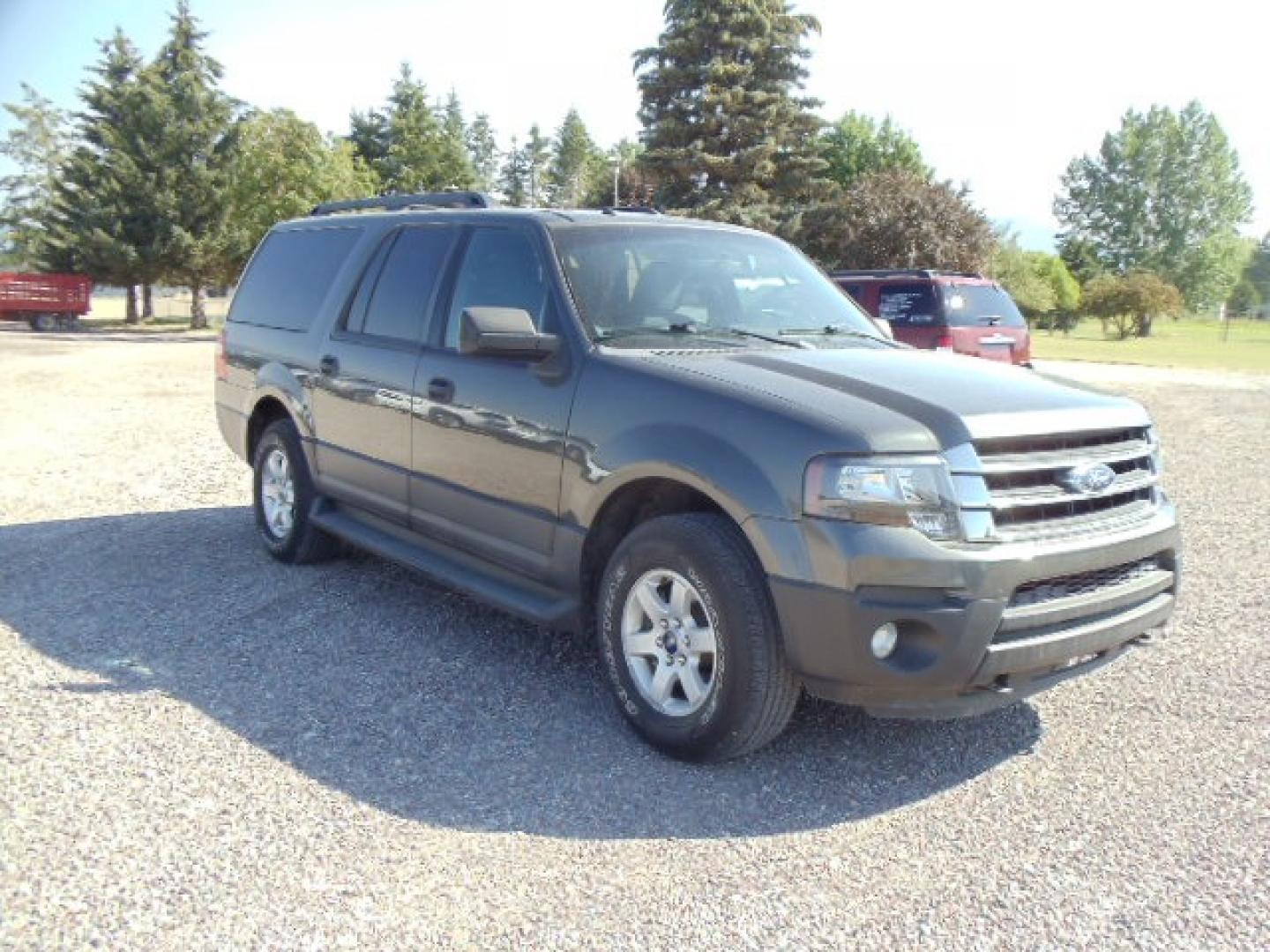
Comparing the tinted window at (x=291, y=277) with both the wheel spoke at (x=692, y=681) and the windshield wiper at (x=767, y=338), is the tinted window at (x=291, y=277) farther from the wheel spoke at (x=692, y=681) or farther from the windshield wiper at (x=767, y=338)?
the wheel spoke at (x=692, y=681)

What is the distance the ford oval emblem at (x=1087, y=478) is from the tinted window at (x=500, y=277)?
2074 mm

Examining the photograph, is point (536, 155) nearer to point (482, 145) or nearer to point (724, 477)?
point (482, 145)

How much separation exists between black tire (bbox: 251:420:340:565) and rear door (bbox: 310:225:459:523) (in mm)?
228

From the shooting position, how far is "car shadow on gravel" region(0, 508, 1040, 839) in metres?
3.41

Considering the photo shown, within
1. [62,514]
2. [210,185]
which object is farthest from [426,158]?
[62,514]

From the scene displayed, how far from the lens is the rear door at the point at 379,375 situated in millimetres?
5012

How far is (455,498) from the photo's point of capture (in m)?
4.64

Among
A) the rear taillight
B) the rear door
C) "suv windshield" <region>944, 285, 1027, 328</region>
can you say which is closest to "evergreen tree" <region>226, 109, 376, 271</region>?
"suv windshield" <region>944, 285, 1027, 328</region>

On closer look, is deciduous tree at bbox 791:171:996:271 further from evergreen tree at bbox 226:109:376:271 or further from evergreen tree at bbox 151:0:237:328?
evergreen tree at bbox 151:0:237:328

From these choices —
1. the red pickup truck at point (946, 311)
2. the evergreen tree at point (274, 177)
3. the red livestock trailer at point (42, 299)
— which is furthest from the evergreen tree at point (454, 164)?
the red pickup truck at point (946, 311)

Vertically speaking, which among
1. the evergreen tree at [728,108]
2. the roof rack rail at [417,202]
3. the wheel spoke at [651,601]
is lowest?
Result: the wheel spoke at [651,601]

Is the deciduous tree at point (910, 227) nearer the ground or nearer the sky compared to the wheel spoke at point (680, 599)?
nearer the sky

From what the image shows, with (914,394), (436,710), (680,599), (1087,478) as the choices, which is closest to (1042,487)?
(1087,478)

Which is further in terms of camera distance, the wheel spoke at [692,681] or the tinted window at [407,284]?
the tinted window at [407,284]
